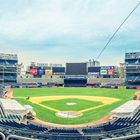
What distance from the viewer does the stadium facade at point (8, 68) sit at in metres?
115

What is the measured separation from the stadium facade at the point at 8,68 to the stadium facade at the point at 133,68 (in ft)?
146

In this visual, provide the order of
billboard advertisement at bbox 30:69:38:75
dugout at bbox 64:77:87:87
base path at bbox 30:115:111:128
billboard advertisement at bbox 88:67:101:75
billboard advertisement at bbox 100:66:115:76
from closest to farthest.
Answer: base path at bbox 30:115:111:128 < dugout at bbox 64:77:87:87 < billboard advertisement at bbox 100:66:115:76 < billboard advertisement at bbox 88:67:101:75 < billboard advertisement at bbox 30:69:38:75

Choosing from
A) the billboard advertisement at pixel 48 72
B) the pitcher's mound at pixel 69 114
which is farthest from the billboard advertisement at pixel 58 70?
the pitcher's mound at pixel 69 114

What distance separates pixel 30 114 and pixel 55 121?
14.2 feet

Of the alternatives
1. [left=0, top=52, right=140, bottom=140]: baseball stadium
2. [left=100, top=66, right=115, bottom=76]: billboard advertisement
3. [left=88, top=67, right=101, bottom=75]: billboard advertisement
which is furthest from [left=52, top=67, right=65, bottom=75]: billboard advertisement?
[left=100, top=66, right=115, bottom=76]: billboard advertisement

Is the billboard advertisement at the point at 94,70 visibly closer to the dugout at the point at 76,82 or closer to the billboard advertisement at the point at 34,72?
the dugout at the point at 76,82

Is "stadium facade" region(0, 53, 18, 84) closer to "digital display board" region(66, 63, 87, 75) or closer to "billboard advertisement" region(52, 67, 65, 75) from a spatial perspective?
"billboard advertisement" region(52, 67, 65, 75)

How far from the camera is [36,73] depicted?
124 meters

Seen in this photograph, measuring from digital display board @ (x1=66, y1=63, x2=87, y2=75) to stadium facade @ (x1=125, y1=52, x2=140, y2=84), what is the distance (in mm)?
16486

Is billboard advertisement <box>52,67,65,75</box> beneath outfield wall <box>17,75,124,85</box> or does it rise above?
above

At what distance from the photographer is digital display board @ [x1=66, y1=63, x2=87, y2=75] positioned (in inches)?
4584

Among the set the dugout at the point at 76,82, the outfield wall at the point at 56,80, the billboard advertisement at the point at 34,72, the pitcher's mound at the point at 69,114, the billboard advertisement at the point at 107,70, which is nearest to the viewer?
the pitcher's mound at the point at 69,114

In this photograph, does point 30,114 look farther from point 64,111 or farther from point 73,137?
point 73,137

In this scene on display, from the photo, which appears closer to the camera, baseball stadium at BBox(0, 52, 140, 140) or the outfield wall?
baseball stadium at BBox(0, 52, 140, 140)
